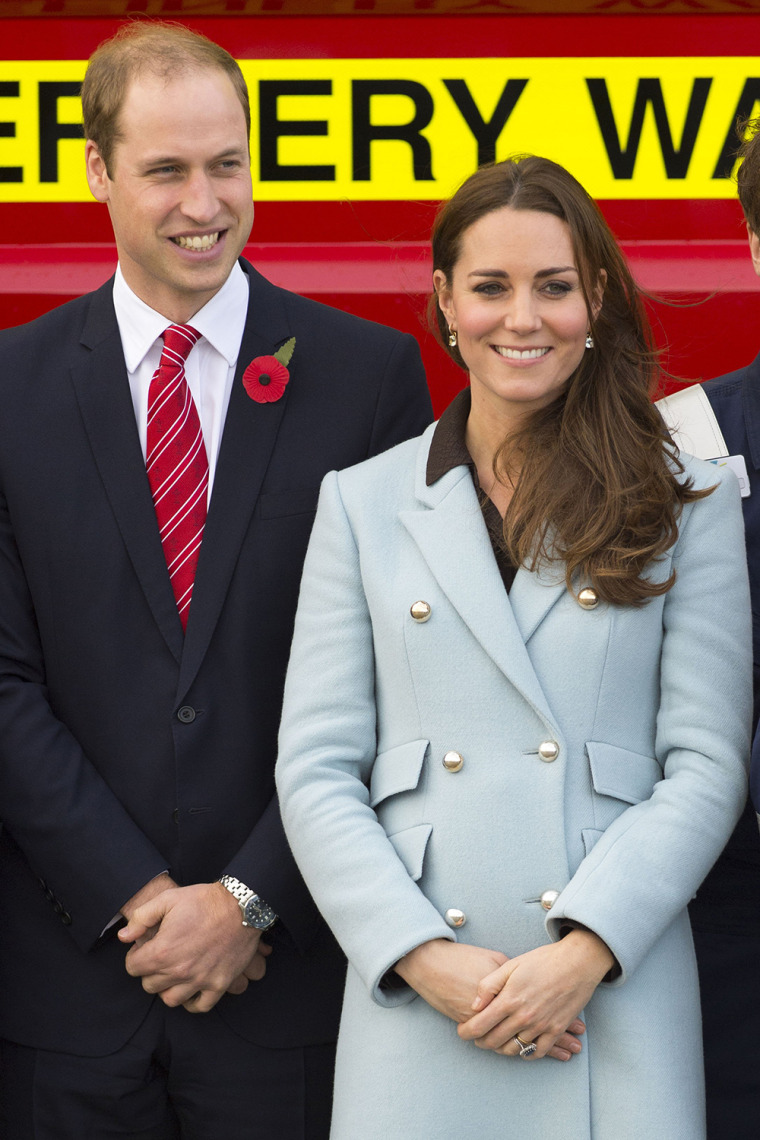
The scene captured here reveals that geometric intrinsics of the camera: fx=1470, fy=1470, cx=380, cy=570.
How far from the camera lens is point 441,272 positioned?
6.85ft

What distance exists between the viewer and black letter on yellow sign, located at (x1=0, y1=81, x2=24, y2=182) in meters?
2.39

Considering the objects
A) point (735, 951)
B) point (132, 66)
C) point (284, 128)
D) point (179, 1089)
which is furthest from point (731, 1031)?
point (132, 66)

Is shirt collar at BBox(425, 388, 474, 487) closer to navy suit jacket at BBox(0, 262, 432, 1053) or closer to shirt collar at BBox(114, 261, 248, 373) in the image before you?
navy suit jacket at BBox(0, 262, 432, 1053)

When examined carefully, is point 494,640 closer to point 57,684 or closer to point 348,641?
point 348,641

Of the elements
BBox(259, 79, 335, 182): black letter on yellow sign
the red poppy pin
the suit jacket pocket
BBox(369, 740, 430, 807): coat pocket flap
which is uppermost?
BBox(259, 79, 335, 182): black letter on yellow sign

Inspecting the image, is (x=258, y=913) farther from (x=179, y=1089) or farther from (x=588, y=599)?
(x=588, y=599)

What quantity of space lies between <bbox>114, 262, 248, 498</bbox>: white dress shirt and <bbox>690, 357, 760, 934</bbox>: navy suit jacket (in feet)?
2.50

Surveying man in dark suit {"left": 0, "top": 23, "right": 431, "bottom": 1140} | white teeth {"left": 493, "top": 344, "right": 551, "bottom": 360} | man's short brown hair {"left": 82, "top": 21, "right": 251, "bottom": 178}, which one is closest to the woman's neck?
white teeth {"left": 493, "top": 344, "right": 551, "bottom": 360}

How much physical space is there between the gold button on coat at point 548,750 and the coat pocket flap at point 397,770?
0.50 feet

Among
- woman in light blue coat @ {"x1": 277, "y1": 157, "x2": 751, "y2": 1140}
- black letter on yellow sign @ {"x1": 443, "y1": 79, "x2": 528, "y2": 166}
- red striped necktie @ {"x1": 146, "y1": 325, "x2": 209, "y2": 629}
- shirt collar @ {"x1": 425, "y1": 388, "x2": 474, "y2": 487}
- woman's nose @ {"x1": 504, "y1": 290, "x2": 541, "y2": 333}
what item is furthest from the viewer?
black letter on yellow sign @ {"x1": 443, "y1": 79, "x2": 528, "y2": 166}

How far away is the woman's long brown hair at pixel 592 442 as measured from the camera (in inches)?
75.1

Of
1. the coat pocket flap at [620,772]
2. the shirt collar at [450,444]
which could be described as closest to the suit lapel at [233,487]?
the shirt collar at [450,444]

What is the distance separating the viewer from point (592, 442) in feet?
6.57

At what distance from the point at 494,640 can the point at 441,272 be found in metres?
0.56
